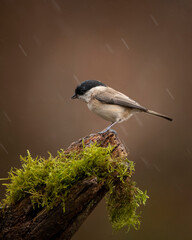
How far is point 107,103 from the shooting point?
3.17 metres

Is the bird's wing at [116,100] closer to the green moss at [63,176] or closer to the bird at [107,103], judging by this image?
the bird at [107,103]

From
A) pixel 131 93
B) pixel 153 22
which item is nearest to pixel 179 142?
pixel 131 93

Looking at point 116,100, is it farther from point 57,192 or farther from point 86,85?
point 57,192

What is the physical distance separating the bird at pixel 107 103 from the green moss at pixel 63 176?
3.38 ft

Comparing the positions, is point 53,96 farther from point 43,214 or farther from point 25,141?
point 43,214

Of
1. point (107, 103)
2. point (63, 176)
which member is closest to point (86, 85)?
point (107, 103)

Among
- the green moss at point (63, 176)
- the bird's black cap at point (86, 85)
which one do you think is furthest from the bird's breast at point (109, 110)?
the green moss at point (63, 176)

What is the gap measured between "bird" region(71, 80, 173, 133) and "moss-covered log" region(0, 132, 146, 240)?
105 centimetres

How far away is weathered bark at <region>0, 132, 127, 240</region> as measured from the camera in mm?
1850

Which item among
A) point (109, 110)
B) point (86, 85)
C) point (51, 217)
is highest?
point (86, 85)

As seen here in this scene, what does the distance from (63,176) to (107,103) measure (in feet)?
4.60

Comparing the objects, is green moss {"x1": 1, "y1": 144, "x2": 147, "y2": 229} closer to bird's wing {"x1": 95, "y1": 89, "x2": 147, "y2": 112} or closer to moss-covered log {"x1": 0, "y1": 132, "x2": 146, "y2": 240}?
moss-covered log {"x1": 0, "y1": 132, "x2": 146, "y2": 240}

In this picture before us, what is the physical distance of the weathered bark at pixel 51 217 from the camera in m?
1.85

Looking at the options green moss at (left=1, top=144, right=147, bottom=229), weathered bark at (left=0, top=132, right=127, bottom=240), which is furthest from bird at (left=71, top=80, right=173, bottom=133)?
weathered bark at (left=0, top=132, right=127, bottom=240)
